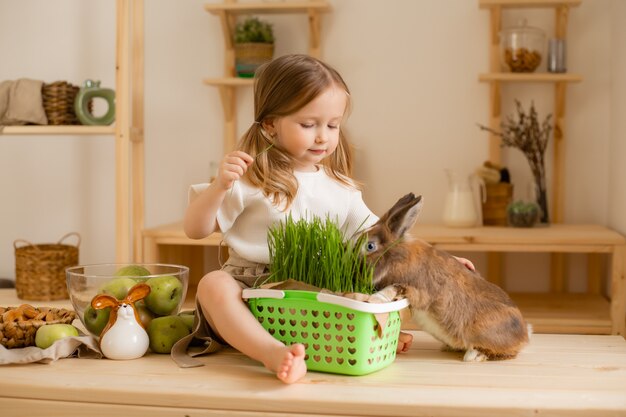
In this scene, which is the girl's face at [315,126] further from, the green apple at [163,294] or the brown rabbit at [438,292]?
the green apple at [163,294]

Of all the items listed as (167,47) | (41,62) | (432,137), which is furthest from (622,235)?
(41,62)

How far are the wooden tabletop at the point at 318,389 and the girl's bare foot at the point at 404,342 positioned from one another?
7 centimetres

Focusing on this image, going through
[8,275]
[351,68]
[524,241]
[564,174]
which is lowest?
[8,275]

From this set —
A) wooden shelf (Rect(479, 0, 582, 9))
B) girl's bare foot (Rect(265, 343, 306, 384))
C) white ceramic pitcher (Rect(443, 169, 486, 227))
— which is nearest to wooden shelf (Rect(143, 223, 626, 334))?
white ceramic pitcher (Rect(443, 169, 486, 227))

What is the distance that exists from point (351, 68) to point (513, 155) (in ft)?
2.30

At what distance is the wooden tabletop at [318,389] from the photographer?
1239mm

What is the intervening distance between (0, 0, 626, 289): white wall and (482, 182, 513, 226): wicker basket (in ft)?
0.55

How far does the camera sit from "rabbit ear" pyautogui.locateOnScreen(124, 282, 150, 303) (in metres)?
1.53

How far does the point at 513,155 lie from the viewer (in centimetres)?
311

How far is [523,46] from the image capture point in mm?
2908

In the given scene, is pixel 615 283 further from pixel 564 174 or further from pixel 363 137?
pixel 363 137

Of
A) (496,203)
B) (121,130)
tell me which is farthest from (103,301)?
(496,203)

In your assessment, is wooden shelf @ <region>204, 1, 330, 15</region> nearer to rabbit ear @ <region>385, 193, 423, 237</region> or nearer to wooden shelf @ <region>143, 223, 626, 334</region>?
wooden shelf @ <region>143, 223, 626, 334</region>

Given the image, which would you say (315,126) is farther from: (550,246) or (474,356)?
(550,246)
